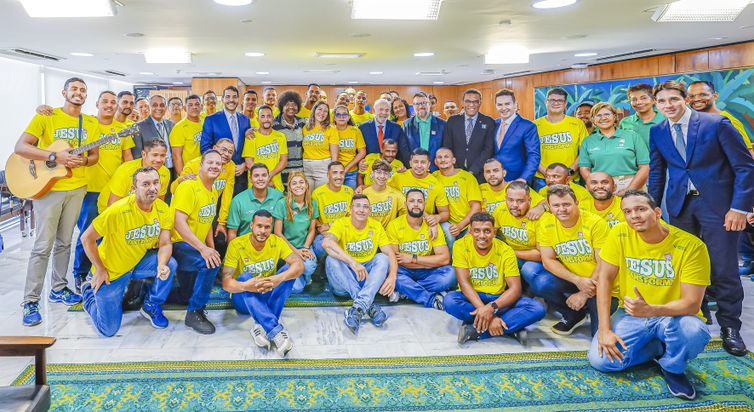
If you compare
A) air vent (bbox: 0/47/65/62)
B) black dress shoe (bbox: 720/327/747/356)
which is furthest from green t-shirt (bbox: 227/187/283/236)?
air vent (bbox: 0/47/65/62)

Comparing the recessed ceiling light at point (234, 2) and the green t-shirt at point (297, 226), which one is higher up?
the recessed ceiling light at point (234, 2)

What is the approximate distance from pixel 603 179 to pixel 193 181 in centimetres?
294

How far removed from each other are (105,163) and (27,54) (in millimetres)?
4022

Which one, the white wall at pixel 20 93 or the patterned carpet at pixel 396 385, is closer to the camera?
the patterned carpet at pixel 396 385

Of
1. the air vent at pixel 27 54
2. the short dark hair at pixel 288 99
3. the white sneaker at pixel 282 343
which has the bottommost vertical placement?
the white sneaker at pixel 282 343

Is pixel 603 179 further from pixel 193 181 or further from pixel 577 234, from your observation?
pixel 193 181

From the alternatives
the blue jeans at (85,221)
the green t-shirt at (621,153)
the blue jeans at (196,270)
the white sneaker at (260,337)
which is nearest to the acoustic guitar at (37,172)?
the blue jeans at (85,221)

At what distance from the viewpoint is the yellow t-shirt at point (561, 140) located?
463 centimetres

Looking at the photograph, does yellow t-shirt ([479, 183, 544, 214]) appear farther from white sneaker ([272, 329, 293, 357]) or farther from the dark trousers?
white sneaker ([272, 329, 293, 357])

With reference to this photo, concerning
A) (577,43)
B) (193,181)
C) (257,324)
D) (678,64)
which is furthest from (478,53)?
(257,324)

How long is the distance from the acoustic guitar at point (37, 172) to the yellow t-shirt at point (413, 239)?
2.37 meters

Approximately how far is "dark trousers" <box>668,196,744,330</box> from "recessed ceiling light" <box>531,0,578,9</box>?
5.82 feet

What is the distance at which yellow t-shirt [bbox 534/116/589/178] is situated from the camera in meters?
4.63

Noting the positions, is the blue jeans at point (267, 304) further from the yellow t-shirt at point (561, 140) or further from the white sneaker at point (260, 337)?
the yellow t-shirt at point (561, 140)
